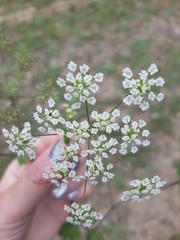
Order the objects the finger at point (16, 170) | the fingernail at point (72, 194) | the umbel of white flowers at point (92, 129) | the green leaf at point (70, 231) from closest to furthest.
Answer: the umbel of white flowers at point (92, 129) → the green leaf at point (70, 231) → the finger at point (16, 170) → the fingernail at point (72, 194)

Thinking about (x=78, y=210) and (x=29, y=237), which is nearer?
(x=78, y=210)

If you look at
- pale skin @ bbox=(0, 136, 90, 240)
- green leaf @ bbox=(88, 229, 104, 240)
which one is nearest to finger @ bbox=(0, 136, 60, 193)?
pale skin @ bbox=(0, 136, 90, 240)

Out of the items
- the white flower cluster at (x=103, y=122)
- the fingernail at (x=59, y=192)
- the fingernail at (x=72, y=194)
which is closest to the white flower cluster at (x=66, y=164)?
the white flower cluster at (x=103, y=122)

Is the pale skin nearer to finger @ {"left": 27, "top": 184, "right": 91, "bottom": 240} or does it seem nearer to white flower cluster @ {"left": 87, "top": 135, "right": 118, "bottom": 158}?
finger @ {"left": 27, "top": 184, "right": 91, "bottom": 240}

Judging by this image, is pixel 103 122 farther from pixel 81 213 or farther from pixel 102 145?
pixel 81 213

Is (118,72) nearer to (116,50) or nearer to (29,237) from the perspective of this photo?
(116,50)

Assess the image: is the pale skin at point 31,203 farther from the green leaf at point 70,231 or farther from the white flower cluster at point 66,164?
the white flower cluster at point 66,164

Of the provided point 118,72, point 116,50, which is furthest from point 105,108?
point 116,50
